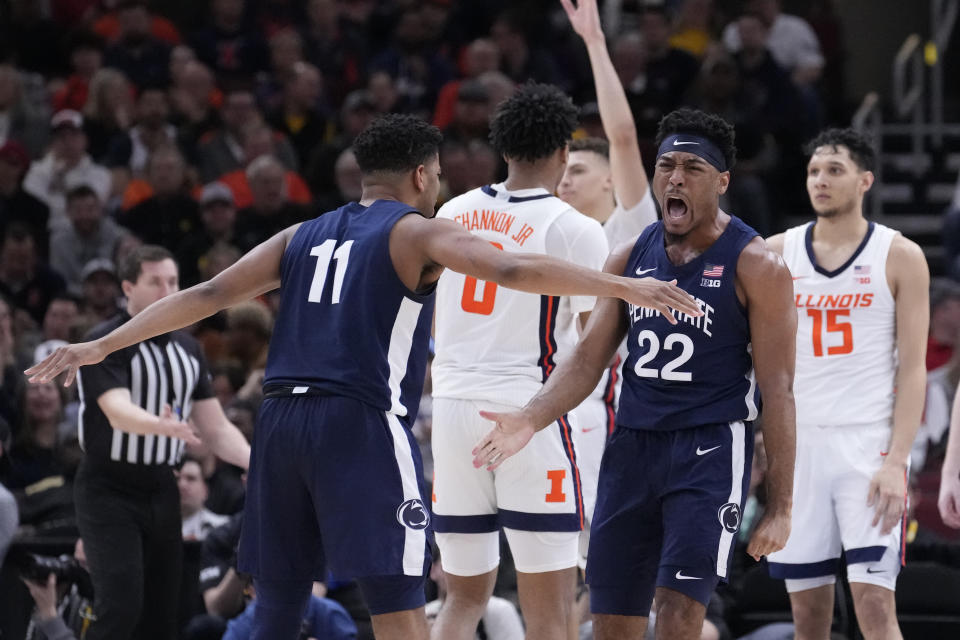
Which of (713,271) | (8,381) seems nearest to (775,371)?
(713,271)

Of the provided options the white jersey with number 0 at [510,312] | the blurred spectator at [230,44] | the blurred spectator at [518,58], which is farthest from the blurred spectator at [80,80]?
the white jersey with number 0 at [510,312]

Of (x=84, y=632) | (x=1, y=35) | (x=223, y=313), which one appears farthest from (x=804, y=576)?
(x=1, y=35)

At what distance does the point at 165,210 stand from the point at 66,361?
23.5ft

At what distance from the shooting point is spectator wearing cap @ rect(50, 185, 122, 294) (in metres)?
12.2

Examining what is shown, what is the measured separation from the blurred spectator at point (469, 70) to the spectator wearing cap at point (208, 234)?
7.83 ft

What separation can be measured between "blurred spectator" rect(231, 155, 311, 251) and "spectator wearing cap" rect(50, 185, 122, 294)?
3.63ft

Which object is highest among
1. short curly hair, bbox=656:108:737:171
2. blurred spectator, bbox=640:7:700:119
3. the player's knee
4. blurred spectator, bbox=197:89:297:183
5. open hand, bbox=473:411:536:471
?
blurred spectator, bbox=640:7:700:119

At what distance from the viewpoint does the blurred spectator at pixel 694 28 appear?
49.2 feet

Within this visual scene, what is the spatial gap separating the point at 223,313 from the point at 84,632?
4.46 m

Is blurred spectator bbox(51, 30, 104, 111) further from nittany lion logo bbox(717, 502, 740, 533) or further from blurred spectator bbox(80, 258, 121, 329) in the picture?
nittany lion logo bbox(717, 502, 740, 533)

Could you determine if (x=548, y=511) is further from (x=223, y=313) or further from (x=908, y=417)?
(x=223, y=313)

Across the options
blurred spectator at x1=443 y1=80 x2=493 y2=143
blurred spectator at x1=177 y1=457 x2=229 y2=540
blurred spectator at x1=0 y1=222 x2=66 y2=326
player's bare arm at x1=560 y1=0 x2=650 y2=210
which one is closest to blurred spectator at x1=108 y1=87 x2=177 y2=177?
blurred spectator at x1=0 y1=222 x2=66 y2=326

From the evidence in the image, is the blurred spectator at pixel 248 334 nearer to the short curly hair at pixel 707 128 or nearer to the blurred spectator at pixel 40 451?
the blurred spectator at pixel 40 451

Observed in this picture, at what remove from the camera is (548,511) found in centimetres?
629
